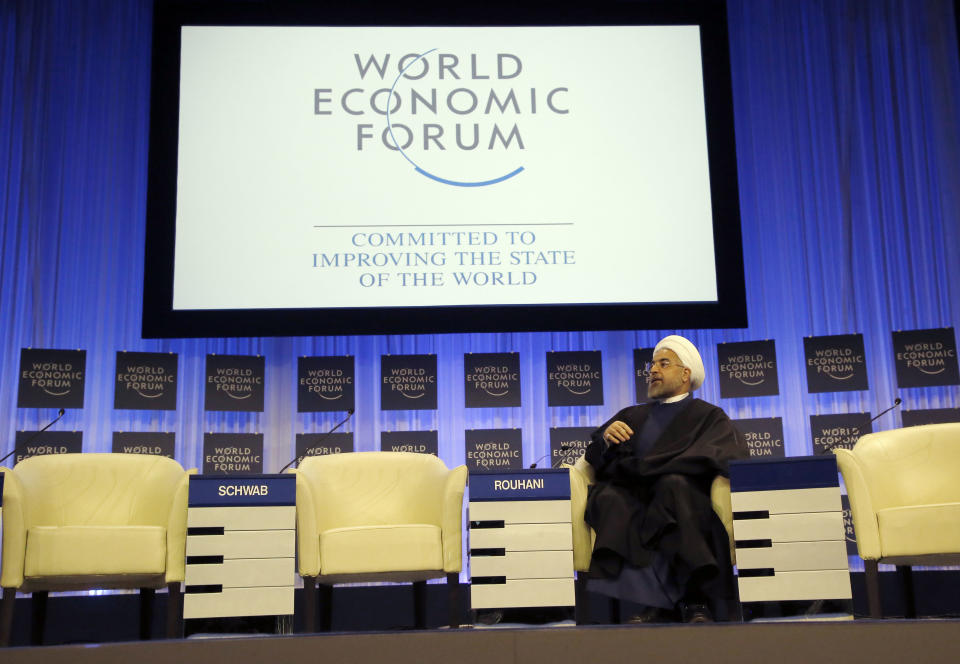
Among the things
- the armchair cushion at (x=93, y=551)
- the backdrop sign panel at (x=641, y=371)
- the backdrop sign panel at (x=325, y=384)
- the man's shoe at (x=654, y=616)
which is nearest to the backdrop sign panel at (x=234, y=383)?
the backdrop sign panel at (x=325, y=384)

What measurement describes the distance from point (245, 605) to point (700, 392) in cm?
304

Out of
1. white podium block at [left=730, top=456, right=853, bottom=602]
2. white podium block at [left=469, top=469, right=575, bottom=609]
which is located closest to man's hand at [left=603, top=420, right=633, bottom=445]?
white podium block at [left=469, top=469, right=575, bottom=609]

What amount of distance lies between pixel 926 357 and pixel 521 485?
111 inches

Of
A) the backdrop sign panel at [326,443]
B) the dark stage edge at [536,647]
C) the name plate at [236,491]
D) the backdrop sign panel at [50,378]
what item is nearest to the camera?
the dark stage edge at [536,647]

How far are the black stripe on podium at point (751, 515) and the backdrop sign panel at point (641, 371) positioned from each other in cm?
194

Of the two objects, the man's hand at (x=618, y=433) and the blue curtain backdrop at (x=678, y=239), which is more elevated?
the blue curtain backdrop at (x=678, y=239)

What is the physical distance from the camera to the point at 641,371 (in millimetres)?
5648

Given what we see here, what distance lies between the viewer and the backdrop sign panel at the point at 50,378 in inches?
206

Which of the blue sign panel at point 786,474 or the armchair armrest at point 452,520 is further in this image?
the armchair armrest at point 452,520

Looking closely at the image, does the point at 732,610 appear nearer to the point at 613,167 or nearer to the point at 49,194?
the point at 613,167

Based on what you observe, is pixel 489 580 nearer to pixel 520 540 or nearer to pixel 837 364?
pixel 520 540

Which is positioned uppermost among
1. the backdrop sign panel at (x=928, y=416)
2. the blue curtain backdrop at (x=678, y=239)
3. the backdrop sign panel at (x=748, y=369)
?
the blue curtain backdrop at (x=678, y=239)

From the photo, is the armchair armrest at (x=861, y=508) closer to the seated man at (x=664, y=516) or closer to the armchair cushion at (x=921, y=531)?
the armchair cushion at (x=921, y=531)

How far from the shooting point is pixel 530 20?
5.74m
